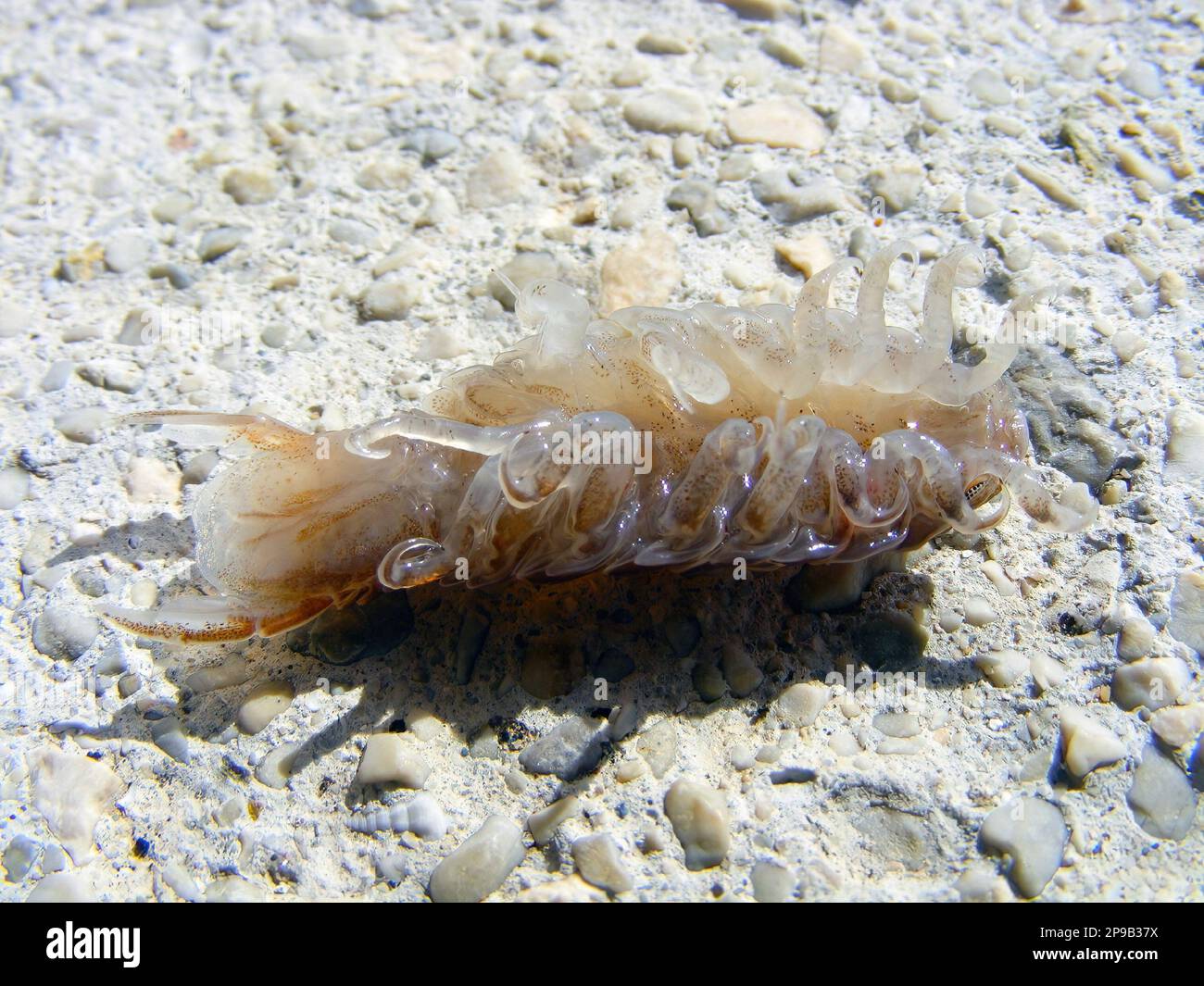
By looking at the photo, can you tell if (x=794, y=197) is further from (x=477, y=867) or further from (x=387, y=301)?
(x=477, y=867)

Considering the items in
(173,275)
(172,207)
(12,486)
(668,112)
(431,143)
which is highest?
(668,112)

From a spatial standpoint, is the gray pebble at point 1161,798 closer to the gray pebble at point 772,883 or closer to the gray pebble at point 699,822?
the gray pebble at point 772,883

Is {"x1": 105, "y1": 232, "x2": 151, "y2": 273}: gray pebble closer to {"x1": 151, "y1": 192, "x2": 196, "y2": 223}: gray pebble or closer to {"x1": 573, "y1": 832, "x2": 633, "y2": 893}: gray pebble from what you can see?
{"x1": 151, "y1": 192, "x2": 196, "y2": 223}: gray pebble

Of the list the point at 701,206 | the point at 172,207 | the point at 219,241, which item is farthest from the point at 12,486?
the point at 701,206

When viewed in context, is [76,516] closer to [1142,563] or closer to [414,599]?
A: [414,599]

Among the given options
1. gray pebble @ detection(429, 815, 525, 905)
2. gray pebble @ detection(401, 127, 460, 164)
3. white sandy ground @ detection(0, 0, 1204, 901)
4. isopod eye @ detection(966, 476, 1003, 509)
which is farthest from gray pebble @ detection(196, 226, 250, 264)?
isopod eye @ detection(966, 476, 1003, 509)
